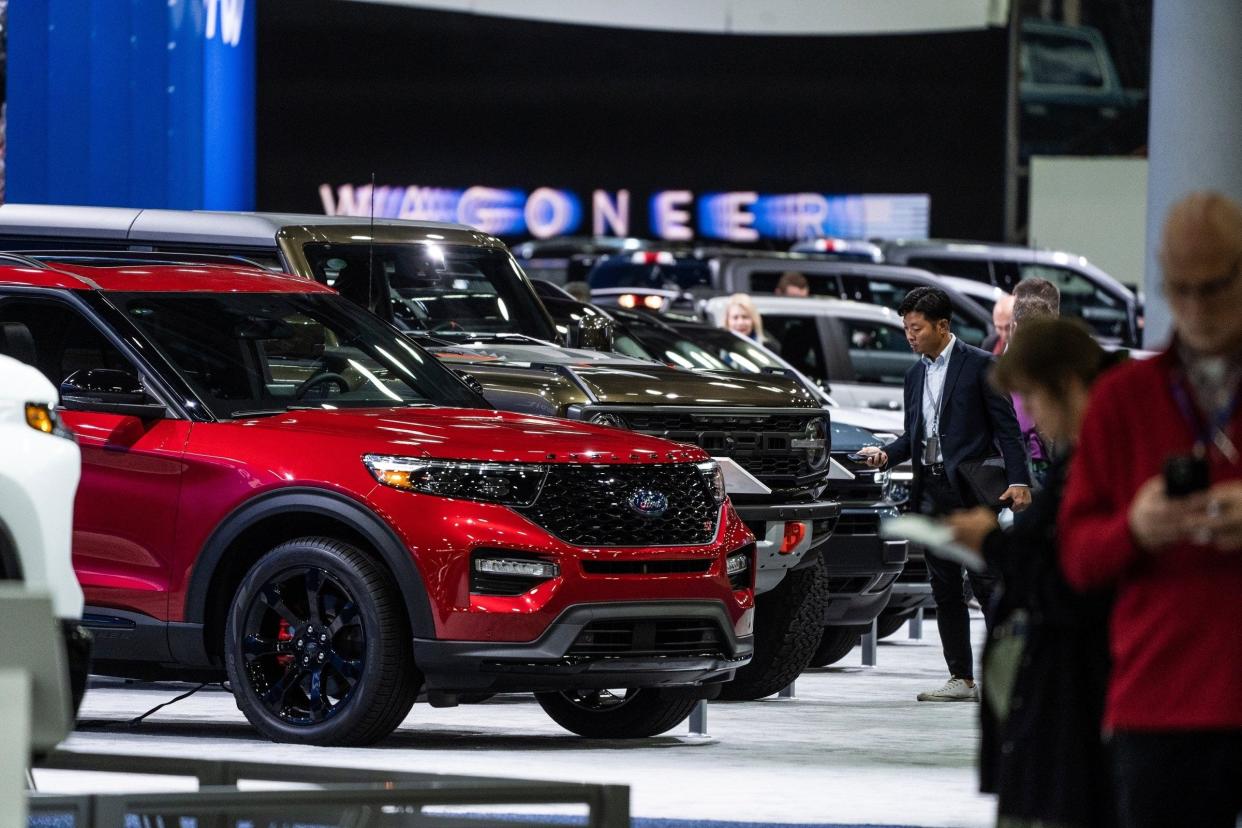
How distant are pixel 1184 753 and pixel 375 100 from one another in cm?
3188

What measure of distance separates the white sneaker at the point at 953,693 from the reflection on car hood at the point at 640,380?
1.45 m

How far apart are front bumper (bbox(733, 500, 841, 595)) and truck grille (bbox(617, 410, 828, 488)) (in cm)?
28

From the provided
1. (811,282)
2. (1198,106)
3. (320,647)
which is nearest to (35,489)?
(320,647)

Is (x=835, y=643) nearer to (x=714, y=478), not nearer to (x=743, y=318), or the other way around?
(x=714, y=478)

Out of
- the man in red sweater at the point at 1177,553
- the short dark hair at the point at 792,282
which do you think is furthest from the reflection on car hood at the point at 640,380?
the short dark hair at the point at 792,282

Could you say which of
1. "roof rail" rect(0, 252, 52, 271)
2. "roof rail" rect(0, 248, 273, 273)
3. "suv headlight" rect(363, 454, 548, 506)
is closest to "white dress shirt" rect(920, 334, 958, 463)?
"suv headlight" rect(363, 454, 548, 506)

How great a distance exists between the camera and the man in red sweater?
14.6 feet

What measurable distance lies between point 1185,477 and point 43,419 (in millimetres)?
4316

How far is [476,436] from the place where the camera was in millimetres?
9445

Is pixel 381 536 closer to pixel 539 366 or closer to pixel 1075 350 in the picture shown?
pixel 539 366

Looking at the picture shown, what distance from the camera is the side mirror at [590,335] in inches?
501

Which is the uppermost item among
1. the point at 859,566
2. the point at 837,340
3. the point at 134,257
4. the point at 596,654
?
the point at 134,257

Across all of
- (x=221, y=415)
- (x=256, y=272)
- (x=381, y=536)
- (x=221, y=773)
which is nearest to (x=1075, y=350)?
(x=221, y=773)

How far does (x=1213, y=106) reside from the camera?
14.6 metres
